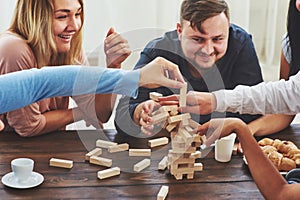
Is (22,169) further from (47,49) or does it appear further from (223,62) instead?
(223,62)

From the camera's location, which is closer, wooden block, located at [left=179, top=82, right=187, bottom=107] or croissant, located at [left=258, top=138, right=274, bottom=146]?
wooden block, located at [left=179, top=82, right=187, bottom=107]

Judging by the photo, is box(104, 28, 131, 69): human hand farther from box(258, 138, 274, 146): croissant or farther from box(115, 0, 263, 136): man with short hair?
box(258, 138, 274, 146): croissant

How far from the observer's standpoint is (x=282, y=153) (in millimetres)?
1602

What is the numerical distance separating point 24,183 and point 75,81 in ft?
1.10

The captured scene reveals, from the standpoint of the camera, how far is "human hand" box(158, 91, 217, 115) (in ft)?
4.89

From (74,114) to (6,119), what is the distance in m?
0.24

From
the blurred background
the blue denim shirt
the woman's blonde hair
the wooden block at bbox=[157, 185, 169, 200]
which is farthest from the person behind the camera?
the blurred background

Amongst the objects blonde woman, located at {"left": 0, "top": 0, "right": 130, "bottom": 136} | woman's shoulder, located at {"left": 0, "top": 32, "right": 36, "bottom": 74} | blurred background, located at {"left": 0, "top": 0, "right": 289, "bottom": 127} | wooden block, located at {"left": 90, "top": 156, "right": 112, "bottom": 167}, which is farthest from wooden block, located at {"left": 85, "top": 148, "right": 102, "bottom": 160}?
blurred background, located at {"left": 0, "top": 0, "right": 289, "bottom": 127}

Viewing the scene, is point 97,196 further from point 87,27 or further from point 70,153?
point 87,27

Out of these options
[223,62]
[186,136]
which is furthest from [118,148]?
[223,62]

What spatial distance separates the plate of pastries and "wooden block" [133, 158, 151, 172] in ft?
1.14

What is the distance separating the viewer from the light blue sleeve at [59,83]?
143 centimetres

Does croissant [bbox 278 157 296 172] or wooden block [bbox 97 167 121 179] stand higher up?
wooden block [bbox 97 167 121 179]

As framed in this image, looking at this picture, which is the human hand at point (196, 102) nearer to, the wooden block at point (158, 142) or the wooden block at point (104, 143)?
the wooden block at point (158, 142)
